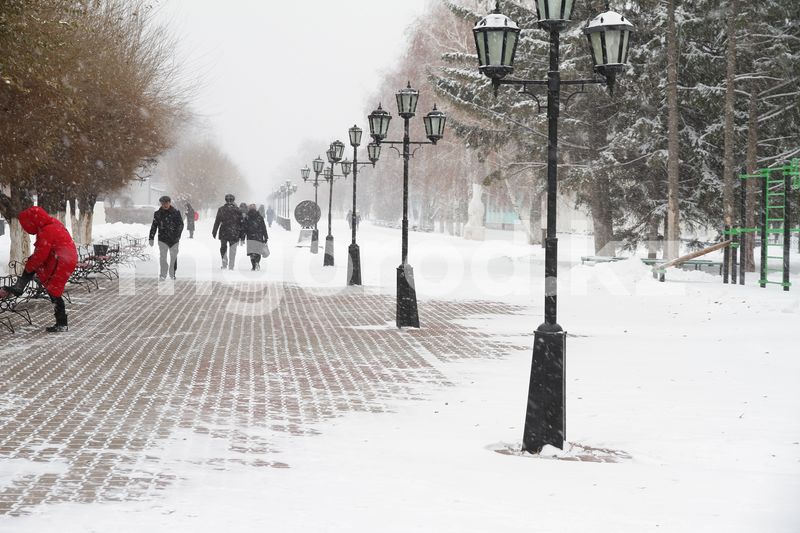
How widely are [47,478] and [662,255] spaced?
24.3m

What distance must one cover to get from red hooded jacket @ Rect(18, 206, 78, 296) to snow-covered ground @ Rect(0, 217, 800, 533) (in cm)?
520

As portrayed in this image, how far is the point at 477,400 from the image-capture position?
896 centimetres

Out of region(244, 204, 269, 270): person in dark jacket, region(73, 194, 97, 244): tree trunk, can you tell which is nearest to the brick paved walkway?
region(244, 204, 269, 270): person in dark jacket

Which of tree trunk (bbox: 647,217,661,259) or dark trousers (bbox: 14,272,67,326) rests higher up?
tree trunk (bbox: 647,217,661,259)

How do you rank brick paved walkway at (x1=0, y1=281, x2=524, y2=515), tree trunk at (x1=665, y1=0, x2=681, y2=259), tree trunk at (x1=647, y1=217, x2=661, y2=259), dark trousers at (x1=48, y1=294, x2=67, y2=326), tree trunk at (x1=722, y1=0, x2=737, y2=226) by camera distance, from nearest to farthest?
brick paved walkway at (x1=0, y1=281, x2=524, y2=515) → dark trousers at (x1=48, y1=294, x2=67, y2=326) → tree trunk at (x1=665, y1=0, x2=681, y2=259) → tree trunk at (x1=722, y1=0, x2=737, y2=226) → tree trunk at (x1=647, y1=217, x2=661, y2=259)

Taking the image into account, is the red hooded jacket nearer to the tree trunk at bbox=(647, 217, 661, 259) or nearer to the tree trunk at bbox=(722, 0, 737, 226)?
the tree trunk at bbox=(722, 0, 737, 226)

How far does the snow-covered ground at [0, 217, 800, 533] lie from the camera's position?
5.24m

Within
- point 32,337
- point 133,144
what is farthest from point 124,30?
point 32,337

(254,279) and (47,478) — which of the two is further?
(254,279)

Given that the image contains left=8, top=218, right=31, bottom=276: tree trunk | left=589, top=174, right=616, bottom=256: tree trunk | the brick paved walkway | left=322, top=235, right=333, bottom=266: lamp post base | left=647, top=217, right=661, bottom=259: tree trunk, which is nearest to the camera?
Answer: the brick paved walkway

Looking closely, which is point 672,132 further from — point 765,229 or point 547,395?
point 547,395

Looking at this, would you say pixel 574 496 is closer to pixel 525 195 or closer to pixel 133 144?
pixel 133 144

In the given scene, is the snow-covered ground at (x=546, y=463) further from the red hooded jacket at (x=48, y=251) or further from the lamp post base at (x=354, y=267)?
the lamp post base at (x=354, y=267)

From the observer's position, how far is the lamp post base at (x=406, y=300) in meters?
13.9
